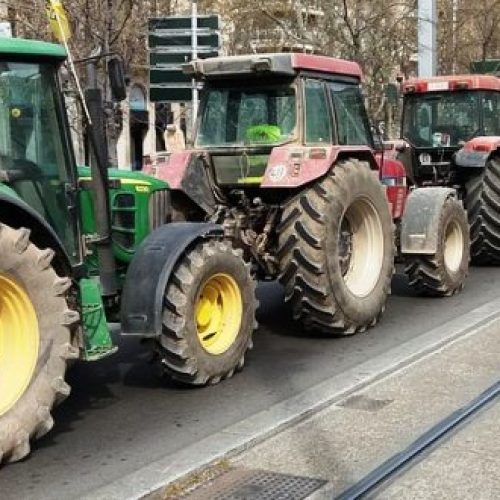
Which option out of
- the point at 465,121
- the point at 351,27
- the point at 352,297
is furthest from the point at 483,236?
the point at 351,27

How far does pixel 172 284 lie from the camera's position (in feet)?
20.2

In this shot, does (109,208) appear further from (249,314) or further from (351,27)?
(351,27)

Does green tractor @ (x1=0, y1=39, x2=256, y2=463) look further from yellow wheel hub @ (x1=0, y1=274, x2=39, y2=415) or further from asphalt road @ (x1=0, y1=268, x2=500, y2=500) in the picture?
asphalt road @ (x1=0, y1=268, x2=500, y2=500)

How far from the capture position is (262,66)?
768 centimetres

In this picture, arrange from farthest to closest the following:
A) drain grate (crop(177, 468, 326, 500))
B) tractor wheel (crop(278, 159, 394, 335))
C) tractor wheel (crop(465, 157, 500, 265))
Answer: tractor wheel (crop(465, 157, 500, 265)) → tractor wheel (crop(278, 159, 394, 335)) → drain grate (crop(177, 468, 326, 500))

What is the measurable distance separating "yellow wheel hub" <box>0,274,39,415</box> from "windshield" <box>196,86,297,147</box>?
11.6 feet

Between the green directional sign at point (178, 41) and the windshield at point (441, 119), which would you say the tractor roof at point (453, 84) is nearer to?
the windshield at point (441, 119)

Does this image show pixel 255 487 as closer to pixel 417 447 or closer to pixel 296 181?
pixel 417 447

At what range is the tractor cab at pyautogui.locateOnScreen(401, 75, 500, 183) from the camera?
12578 millimetres

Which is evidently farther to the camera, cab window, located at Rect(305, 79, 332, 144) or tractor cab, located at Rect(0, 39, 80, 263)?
cab window, located at Rect(305, 79, 332, 144)

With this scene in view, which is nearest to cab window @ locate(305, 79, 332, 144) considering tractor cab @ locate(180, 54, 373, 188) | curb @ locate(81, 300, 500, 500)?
tractor cab @ locate(180, 54, 373, 188)

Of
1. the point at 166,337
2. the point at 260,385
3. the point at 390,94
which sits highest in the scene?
the point at 390,94

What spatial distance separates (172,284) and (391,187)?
4564mm

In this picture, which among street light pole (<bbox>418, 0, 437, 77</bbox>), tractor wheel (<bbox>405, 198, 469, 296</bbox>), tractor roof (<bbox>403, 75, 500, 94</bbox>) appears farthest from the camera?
Result: street light pole (<bbox>418, 0, 437, 77</bbox>)
